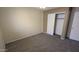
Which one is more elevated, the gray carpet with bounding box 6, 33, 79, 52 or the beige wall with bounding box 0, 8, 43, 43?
the beige wall with bounding box 0, 8, 43, 43

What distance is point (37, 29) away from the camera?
4422 mm

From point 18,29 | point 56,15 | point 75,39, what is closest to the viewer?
point 75,39

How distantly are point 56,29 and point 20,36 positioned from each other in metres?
2.45

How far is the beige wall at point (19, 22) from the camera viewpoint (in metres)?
2.74

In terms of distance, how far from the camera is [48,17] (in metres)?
4.34

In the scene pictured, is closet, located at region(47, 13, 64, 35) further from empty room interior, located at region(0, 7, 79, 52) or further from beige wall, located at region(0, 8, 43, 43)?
beige wall, located at region(0, 8, 43, 43)

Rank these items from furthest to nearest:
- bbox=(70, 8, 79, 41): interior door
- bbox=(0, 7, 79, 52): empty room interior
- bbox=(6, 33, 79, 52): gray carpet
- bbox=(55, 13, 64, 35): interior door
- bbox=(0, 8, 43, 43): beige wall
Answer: bbox=(55, 13, 64, 35): interior door, bbox=(70, 8, 79, 41): interior door, bbox=(0, 8, 43, 43): beige wall, bbox=(0, 7, 79, 52): empty room interior, bbox=(6, 33, 79, 52): gray carpet

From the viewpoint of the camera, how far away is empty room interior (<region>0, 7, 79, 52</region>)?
236 centimetres

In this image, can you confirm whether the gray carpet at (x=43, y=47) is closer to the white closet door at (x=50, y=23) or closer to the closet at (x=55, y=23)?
the closet at (x=55, y=23)

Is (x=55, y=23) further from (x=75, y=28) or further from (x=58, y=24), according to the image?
(x=75, y=28)

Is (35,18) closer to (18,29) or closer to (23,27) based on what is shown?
(23,27)

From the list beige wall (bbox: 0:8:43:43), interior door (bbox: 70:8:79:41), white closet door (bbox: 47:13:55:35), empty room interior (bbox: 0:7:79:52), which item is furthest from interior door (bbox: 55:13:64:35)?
beige wall (bbox: 0:8:43:43)

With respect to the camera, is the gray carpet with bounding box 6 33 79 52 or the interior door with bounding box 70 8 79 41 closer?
the gray carpet with bounding box 6 33 79 52

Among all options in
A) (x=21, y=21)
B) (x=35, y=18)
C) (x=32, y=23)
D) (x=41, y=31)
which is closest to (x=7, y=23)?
(x=21, y=21)
